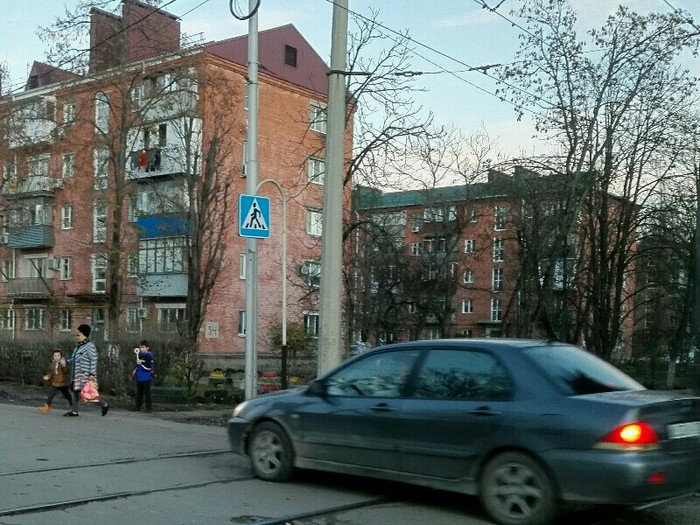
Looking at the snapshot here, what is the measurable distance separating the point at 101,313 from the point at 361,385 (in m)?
41.0

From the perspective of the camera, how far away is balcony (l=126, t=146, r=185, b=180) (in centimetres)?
3216

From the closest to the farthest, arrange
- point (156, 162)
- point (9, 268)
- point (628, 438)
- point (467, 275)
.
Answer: point (628, 438)
point (156, 162)
point (467, 275)
point (9, 268)

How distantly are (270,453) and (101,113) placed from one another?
1015 inches

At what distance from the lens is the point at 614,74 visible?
2380cm

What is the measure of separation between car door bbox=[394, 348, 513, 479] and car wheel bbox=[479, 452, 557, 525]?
202 mm

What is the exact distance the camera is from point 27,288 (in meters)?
50.0

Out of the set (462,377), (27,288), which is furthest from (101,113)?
(462,377)

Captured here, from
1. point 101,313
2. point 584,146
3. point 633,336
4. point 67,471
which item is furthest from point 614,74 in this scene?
point 101,313

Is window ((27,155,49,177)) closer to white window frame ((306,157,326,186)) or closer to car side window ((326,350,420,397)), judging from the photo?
white window frame ((306,157,326,186))

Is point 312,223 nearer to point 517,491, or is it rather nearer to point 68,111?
point 68,111

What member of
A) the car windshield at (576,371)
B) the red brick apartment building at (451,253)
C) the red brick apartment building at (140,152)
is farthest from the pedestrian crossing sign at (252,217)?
the red brick apartment building at (451,253)

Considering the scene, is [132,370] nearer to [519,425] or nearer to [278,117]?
[519,425]

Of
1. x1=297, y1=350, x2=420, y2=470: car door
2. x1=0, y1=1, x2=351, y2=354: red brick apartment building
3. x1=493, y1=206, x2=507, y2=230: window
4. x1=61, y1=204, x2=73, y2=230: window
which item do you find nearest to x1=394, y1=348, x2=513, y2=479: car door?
x1=297, y1=350, x2=420, y2=470: car door

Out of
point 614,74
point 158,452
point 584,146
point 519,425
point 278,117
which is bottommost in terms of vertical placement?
point 158,452
